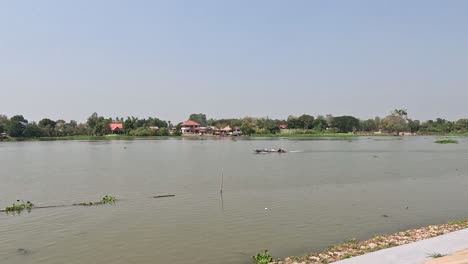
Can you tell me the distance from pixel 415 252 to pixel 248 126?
557 feet

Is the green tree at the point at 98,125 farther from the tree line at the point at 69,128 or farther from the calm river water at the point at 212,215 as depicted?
the calm river water at the point at 212,215

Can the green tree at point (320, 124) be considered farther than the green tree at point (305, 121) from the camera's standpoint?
No

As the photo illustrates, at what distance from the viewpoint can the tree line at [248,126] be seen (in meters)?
155

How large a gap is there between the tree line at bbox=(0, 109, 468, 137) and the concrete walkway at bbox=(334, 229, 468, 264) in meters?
161

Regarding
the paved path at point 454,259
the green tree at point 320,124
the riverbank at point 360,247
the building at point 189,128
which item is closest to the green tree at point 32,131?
the building at point 189,128

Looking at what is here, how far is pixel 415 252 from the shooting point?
31.6 feet

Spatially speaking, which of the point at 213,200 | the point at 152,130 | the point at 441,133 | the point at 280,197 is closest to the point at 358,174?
the point at 280,197

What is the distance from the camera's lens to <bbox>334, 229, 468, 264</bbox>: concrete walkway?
903 cm

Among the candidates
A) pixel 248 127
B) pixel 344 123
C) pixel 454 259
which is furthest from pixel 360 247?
pixel 344 123

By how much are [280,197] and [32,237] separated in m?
13.3

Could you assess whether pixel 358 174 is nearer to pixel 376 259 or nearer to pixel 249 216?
pixel 249 216

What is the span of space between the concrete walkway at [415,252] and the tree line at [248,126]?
6353 inches

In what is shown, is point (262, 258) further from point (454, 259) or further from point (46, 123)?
point (46, 123)

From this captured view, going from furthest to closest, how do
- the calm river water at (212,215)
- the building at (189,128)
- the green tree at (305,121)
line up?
1. the building at (189,128)
2. the green tree at (305,121)
3. the calm river water at (212,215)
